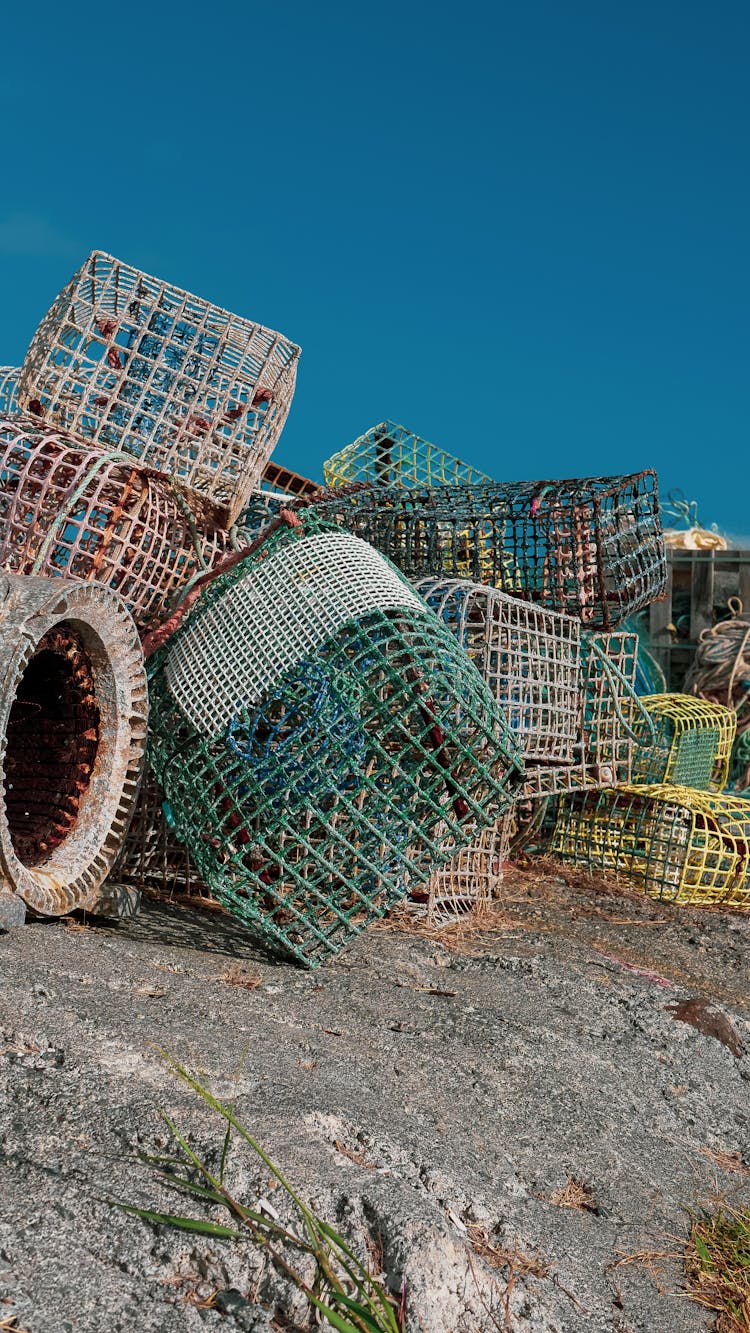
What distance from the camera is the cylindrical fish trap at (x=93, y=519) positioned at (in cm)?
332

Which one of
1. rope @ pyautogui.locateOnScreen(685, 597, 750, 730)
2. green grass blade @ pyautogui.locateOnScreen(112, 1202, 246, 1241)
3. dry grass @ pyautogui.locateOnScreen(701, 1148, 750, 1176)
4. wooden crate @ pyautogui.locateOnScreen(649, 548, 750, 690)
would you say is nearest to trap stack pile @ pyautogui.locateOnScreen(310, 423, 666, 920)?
dry grass @ pyautogui.locateOnScreen(701, 1148, 750, 1176)

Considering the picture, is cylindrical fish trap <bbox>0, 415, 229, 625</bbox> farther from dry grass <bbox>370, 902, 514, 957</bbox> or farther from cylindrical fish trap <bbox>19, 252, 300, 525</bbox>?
dry grass <bbox>370, 902, 514, 957</bbox>

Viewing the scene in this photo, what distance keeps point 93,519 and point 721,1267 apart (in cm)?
249

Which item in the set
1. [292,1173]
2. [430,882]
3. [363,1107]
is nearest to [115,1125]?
[292,1173]

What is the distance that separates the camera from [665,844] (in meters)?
5.11

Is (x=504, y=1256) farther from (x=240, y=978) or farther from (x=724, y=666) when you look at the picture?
(x=724, y=666)

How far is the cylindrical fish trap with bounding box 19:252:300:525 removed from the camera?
391cm

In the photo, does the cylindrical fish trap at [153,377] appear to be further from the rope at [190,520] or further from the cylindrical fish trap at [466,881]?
the cylindrical fish trap at [466,881]

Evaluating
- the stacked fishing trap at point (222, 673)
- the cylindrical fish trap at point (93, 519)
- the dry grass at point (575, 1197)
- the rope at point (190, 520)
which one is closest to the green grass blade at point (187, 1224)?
the dry grass at point (575, 1197)

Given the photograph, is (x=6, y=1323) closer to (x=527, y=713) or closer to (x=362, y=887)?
(x=362, y=887)

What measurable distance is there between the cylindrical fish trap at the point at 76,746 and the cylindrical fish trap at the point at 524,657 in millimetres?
1161

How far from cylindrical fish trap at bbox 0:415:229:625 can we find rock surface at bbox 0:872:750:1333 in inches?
37.6

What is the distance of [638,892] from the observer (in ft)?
16.8

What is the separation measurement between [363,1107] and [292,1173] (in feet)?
1.12
